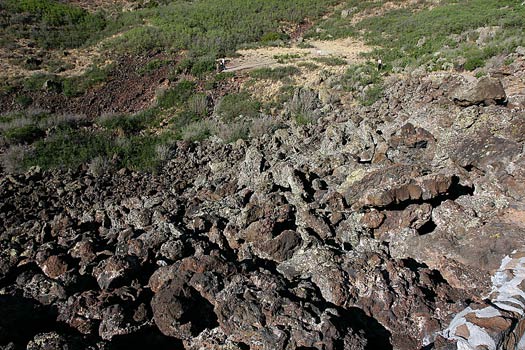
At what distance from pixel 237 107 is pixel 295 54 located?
6.64m

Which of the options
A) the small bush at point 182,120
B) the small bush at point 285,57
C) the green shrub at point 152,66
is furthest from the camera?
the green shrub at point 152,66

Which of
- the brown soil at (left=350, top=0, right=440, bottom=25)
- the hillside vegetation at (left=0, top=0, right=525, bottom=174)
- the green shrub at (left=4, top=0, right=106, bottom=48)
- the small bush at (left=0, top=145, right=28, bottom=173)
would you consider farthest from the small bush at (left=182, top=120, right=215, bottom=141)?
the brown soil at (left=350, top=0, right=440, bottom=25)

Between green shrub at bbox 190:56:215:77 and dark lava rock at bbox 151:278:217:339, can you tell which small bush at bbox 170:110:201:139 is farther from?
dark lava rock at bbox 151:278:217:339

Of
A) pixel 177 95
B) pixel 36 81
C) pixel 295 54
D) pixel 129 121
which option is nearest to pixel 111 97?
pixel 177 95

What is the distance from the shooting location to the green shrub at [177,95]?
15.3m

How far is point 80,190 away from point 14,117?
6.54 meters

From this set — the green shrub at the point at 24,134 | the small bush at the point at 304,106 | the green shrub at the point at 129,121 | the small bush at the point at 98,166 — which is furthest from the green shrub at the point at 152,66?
the small bush at the point at 98,166

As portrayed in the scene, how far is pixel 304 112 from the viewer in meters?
12.7

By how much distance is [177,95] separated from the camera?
626 inches

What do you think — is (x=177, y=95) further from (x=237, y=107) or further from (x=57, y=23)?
(x=57, y=23)

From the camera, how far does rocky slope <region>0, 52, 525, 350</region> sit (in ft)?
13.4

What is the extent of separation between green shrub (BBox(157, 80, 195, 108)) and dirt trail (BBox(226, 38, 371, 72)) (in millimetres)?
2340

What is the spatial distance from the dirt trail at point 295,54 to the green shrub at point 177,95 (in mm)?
2340

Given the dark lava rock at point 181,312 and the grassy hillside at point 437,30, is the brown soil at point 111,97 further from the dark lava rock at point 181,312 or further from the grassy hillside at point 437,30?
the dark lava rock at point 181,312
